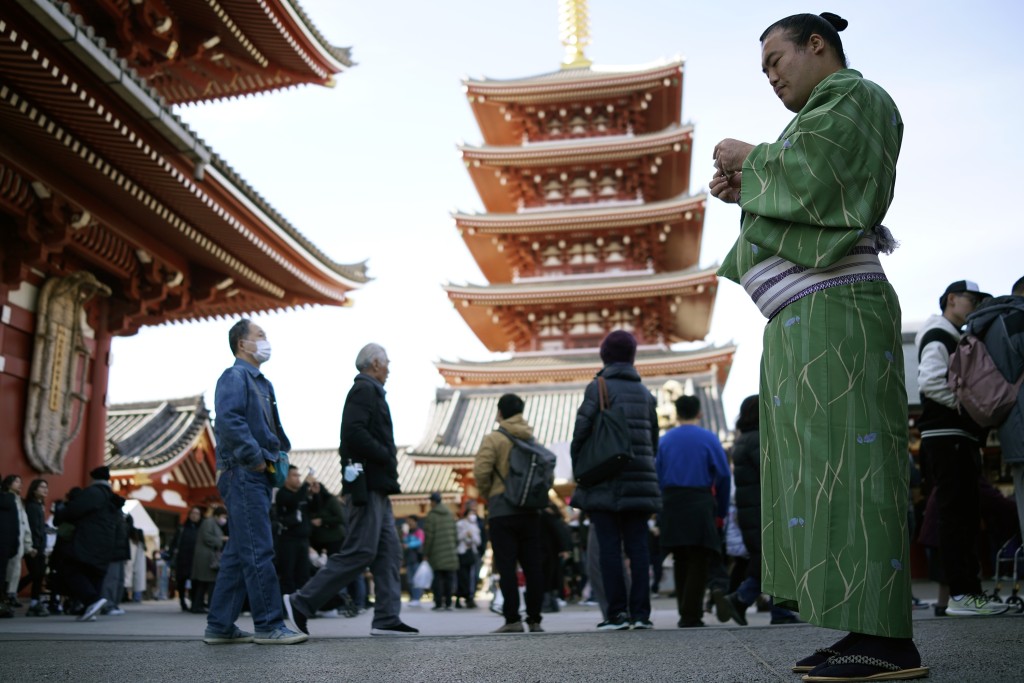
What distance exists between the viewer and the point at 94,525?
348 inches

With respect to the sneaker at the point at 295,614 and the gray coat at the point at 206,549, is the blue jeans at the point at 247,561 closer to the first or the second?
the sneaker at the point at 295,614

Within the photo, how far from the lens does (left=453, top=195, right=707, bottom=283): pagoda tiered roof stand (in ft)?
75.9

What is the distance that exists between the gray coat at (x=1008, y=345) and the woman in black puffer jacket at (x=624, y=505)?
6.12 ft

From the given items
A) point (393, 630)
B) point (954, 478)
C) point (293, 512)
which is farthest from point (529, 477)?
point (293, 512)

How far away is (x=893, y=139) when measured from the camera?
2.75 m

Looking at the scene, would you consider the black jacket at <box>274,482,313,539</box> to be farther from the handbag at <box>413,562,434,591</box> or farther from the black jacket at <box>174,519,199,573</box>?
the handbag at <box>413,562,434,591</box>

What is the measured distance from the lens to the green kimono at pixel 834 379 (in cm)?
251

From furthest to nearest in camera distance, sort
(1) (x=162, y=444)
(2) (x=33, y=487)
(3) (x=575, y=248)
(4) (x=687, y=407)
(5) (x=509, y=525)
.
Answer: (3) (x=575, y=248), (1) (x=162, y=444), (2) (x=33, y=487), (4) (x=687, y=407), (5) (x=509, y=525)

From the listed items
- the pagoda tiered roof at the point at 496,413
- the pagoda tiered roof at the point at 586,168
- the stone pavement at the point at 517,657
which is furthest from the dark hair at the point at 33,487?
the pagoda tiered roof at the point at 586,168

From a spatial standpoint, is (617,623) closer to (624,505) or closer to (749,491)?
(624,505)

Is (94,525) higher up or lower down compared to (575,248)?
lower down

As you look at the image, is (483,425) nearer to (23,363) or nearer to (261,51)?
(261,51)

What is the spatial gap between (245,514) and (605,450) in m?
2.02

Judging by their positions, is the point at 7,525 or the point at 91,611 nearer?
the point at 91,611
